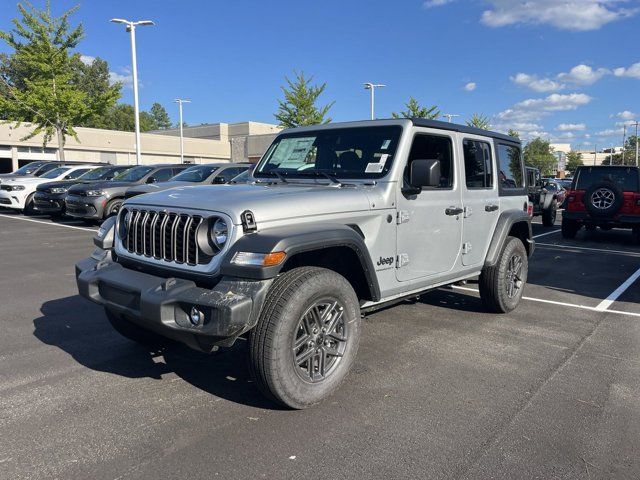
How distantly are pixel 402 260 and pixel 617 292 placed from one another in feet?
15.0

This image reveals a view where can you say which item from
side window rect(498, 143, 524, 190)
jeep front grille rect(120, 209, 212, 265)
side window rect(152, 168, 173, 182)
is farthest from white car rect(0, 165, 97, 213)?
side window rect(498, 143, 524, 190)

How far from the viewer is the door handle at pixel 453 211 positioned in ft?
15.5

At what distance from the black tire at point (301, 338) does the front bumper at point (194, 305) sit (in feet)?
0.48

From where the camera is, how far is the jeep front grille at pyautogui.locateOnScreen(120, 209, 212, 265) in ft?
11.0

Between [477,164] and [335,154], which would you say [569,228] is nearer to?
[477,164]

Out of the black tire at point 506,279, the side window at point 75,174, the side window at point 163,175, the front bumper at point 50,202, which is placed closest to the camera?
the black tire at point 506,279

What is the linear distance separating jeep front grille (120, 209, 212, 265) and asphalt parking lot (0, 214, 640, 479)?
0.99 m

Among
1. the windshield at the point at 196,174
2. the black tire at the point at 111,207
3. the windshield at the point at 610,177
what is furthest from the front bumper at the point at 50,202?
the windshield at the point at 610,177

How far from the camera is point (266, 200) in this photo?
11.2 ft

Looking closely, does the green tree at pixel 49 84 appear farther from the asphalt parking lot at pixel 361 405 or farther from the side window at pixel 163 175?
the asphalt parking lot at pixel 361 405

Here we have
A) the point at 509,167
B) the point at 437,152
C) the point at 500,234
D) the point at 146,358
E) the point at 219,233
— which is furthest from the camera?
the point at 509,167

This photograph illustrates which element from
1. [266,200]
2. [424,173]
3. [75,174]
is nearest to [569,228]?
[424,173]

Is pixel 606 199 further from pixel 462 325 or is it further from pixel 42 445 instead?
pixel 42 445

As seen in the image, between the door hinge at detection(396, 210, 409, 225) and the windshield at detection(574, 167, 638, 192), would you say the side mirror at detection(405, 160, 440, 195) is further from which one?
the windshield at detection(574, 167, 638, 192)
